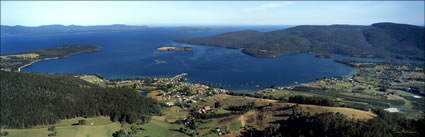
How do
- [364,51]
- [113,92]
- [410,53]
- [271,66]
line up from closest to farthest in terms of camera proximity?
[113,92] < [271,66] < [410,53] < [364,51]

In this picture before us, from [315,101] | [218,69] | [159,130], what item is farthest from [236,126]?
[218,69]

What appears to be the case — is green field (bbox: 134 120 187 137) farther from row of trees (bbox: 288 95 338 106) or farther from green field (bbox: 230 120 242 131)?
row of trees (bbox: 288 95 338 106)

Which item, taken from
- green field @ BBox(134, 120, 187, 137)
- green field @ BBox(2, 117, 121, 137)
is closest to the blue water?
green field @ BBox(134, 120, 187, 137)

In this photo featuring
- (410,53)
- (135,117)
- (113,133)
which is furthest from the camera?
(410,53)

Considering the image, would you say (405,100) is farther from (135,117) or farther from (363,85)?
(135,117)

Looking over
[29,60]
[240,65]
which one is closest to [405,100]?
[240,65]
